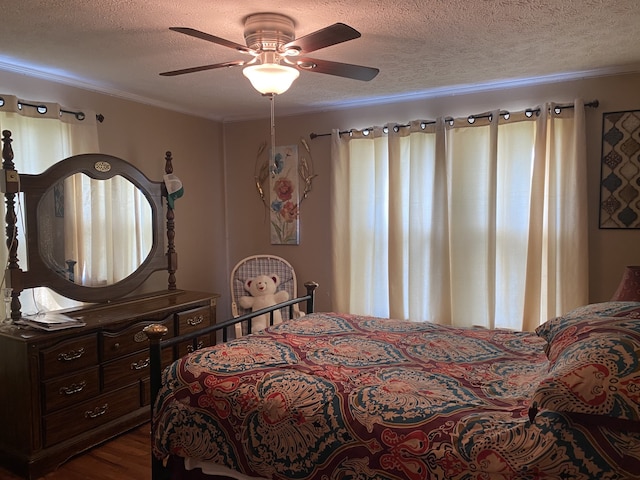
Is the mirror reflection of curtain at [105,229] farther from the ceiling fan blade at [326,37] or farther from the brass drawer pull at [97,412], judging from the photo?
the ceiling fan blade at [326,37]

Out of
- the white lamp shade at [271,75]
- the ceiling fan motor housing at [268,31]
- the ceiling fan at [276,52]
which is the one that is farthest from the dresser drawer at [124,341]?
the ceiling fan motor housing at [268,31]

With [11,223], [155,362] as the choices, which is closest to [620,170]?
[155,362]

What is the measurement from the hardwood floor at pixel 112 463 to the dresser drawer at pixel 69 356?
51 centimetres

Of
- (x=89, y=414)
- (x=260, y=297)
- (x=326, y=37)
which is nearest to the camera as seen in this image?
(x=326, y=37)

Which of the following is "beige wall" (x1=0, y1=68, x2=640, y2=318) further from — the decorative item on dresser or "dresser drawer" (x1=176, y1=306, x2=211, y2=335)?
"dresser drawer" (x1=176, y1=306, x2=211, y2=335)

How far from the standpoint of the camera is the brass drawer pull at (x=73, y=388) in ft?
8.50

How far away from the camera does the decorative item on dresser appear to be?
2.49 m

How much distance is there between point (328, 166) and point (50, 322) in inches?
98.7

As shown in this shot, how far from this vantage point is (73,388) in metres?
2.64

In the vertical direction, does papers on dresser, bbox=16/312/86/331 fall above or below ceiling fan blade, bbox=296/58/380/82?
below

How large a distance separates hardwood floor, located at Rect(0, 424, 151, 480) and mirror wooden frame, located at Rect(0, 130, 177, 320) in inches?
35.0

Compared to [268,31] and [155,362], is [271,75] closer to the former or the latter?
[268,31]

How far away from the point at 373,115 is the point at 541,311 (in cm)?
205

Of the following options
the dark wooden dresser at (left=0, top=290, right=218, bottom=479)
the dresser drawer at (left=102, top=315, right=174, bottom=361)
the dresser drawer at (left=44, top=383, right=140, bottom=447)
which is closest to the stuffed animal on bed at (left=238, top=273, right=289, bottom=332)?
the dark wooden dresser at (left=0, top=290, right=218, bottom=479)
